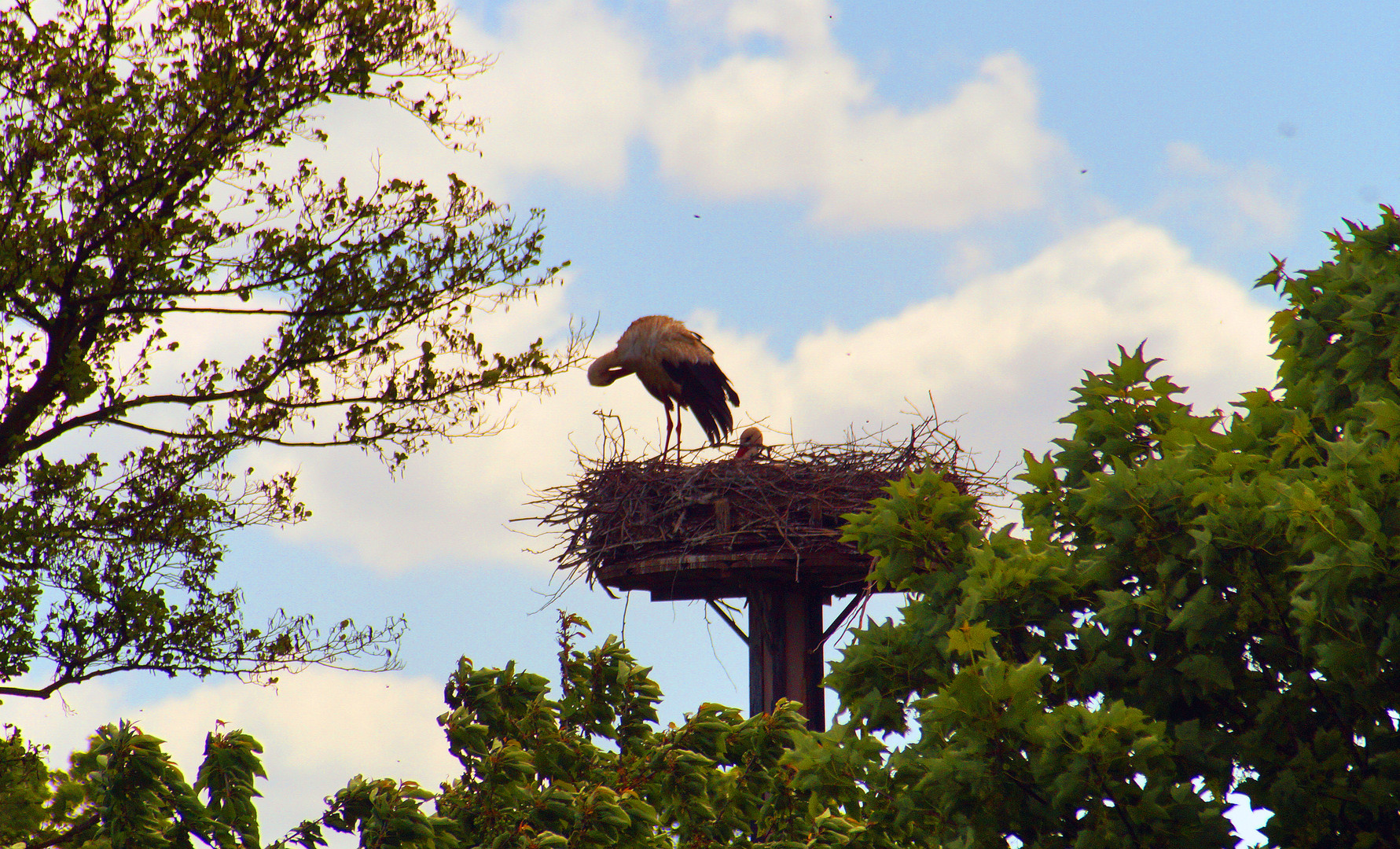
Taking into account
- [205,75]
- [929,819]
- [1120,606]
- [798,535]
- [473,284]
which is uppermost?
[205,75]

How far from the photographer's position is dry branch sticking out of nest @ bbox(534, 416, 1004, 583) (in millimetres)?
9859

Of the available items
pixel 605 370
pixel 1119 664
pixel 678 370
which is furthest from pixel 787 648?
pixel 1119 664

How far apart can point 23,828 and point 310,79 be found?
24.3 ft

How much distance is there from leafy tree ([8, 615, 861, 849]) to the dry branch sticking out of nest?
204cm

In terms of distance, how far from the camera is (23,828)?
39.1 feet

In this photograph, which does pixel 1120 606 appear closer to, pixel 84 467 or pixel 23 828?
pixel 84 467

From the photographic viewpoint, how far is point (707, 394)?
1283 cm

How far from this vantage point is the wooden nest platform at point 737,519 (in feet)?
32.3

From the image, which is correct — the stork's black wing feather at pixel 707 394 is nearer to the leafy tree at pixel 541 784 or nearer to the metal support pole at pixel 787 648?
the metal support pole at pixel 787 648

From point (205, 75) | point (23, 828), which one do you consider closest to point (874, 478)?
point (205, 75)

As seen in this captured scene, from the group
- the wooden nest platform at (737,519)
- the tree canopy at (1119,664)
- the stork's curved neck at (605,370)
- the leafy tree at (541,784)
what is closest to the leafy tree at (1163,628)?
the tree canopy at (1119,664)

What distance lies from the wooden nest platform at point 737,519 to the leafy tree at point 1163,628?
3.99 m

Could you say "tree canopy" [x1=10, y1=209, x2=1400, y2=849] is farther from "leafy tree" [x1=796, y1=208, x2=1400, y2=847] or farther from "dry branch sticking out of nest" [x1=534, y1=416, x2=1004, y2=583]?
→ "dry branch sticking out of nest" [x1=534, y1=416, x2=1004, y2=583]

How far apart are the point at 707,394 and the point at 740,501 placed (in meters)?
2.89
